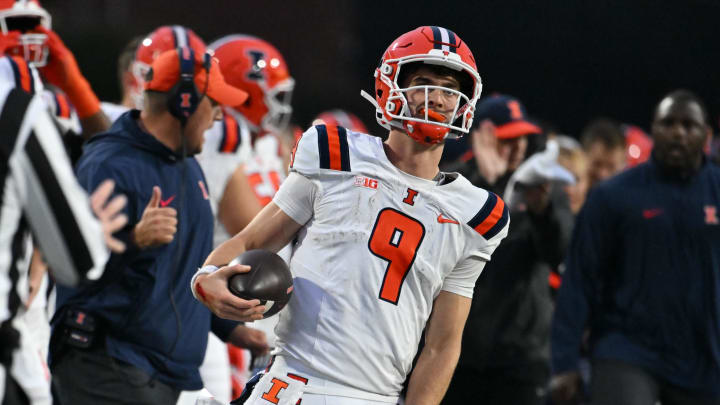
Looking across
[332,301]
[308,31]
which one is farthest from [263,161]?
[308,31]

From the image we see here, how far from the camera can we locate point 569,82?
1512 centimetres

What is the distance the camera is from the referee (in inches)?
109

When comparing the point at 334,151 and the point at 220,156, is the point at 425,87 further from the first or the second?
the point at 220,156

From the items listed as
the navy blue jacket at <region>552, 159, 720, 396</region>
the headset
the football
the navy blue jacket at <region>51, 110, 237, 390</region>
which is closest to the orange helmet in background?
the navy blue jacket at <region>552, 159, 720, 396</region>

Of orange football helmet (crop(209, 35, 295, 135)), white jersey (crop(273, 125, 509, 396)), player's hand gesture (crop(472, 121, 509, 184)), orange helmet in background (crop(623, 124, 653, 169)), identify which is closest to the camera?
white jersey (crop(273, 125, 509, 396))

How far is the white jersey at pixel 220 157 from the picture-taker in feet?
17.5

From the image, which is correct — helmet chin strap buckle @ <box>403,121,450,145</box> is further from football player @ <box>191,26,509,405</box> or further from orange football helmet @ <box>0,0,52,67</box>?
orange football helmet @ <box>0,0,52,67</box>

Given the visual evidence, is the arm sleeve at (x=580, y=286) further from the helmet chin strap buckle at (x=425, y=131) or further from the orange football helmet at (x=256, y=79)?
the helmet chin strap buckle at (x=425, y=131)

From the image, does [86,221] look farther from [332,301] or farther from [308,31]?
[308,31]

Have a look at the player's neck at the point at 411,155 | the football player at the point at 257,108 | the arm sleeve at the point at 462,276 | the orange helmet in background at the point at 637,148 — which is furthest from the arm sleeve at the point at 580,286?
the orange helmet in background at the point at 637,148

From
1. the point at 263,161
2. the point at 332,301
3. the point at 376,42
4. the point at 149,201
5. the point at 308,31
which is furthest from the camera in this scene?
Answer: the point at 308,31

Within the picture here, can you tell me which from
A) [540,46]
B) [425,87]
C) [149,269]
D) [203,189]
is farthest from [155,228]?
[540,46]

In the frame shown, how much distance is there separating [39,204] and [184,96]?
174 centimetres

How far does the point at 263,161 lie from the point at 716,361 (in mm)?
2777
